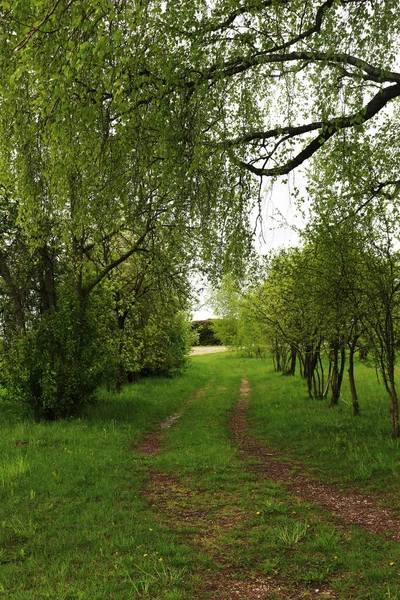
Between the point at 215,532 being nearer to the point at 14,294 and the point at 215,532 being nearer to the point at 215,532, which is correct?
the point at 215,532

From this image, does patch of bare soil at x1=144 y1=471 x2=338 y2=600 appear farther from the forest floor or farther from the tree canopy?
the tree canopy

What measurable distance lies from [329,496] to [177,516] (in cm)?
265

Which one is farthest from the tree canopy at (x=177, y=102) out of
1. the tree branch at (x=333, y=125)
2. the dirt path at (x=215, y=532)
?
the dirt path at (x=215, y=532)

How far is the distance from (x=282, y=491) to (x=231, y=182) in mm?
5406

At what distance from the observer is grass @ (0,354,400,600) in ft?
15.6

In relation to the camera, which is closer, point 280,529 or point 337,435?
point 280,529

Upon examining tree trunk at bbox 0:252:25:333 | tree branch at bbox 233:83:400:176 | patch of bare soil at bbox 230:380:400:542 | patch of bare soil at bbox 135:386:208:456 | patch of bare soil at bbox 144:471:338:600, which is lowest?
patch of bare soil at bbox 135:386:208:456

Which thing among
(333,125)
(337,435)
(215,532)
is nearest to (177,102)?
(333,125)

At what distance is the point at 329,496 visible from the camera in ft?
24.1

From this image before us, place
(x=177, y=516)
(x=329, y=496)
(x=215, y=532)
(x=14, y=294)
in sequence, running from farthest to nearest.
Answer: (x=14, y=294)
(x=329, y=496)
(x=177, y=516)
(x=215, y=532)

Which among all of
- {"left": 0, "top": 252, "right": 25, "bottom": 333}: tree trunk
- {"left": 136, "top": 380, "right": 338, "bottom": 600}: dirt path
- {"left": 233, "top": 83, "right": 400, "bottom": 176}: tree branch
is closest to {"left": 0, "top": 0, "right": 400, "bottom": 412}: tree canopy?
{"left": 233, "top": 83, "right": 400, "bottom": 176}: tree branch

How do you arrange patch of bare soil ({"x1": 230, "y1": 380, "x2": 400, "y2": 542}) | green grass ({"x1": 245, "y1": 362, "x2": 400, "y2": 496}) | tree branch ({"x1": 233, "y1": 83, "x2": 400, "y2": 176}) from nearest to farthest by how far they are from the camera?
patch of bare soil ({"x1": 230, "y1": 380, "x2": 400, "y2": 542})
tree branch ({"x1": 233, "y1": 83, "x2": 400, "y2": 176})
green grass ({"x1": 245, "y1": 362, "x2": 400, "y2": 496})

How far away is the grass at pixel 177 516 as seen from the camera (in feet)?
15.6

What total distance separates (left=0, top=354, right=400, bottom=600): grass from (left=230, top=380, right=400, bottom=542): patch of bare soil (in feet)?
0.98
